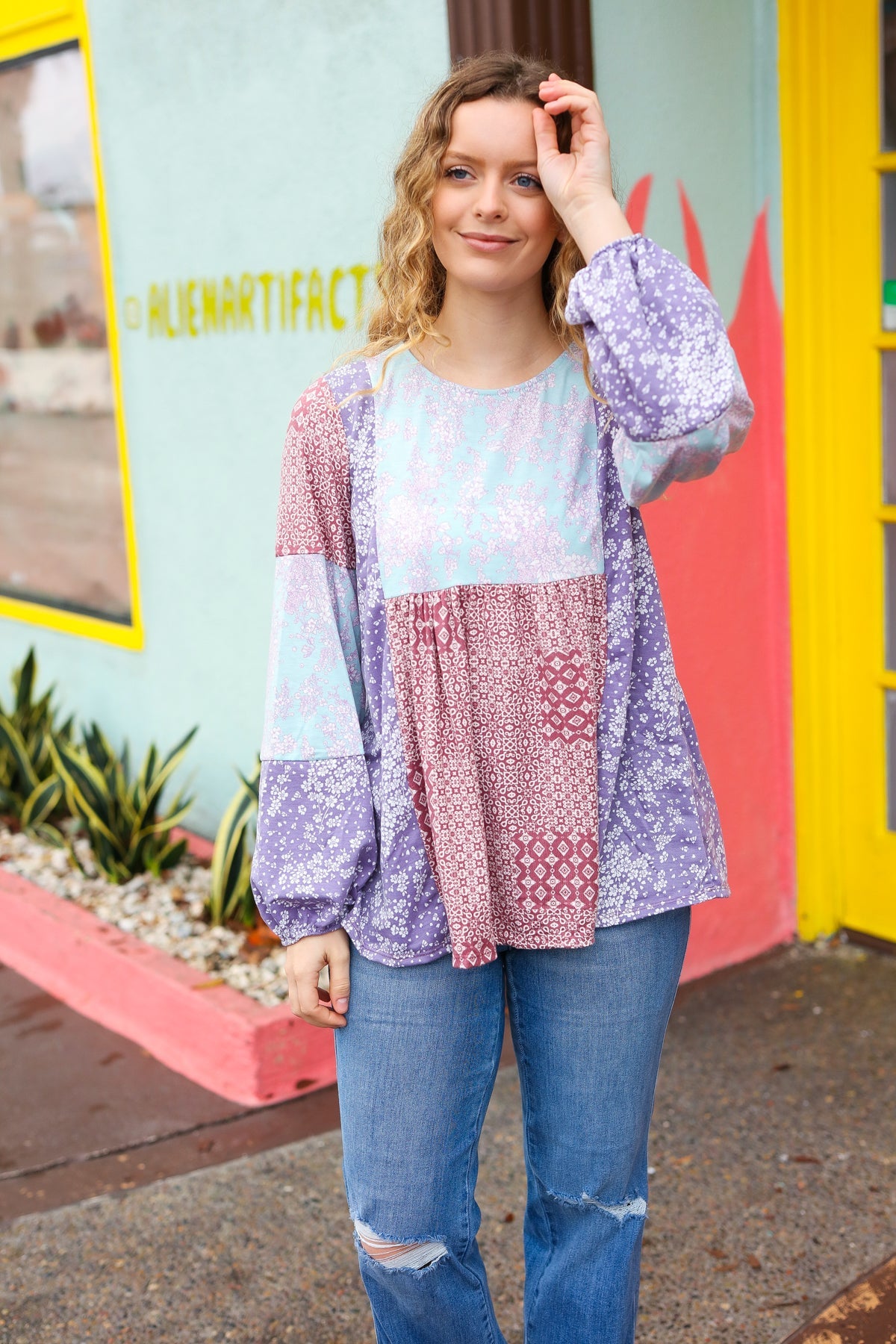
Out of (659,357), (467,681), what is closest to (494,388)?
(659,357)

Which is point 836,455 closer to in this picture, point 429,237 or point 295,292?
point 295,292

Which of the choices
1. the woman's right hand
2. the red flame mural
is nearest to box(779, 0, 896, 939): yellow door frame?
the red flame mural

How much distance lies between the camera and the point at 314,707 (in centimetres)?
179

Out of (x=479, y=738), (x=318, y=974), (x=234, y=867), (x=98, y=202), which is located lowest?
(x=234, y=867)

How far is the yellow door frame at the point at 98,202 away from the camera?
4.66 meters

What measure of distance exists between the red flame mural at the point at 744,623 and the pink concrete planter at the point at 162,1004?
1.11 m

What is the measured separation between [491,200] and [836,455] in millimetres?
2226

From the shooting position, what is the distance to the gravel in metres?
3.71

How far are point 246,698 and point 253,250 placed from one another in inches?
53.4

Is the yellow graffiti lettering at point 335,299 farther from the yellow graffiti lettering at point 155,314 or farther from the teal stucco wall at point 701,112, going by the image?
the yellow graffiti lettering at point 155,314

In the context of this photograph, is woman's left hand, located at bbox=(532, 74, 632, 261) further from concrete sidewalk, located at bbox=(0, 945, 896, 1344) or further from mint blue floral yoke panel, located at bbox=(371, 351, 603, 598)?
concrete sidewalk, located at bbox=(0, 945, 896, 1344)

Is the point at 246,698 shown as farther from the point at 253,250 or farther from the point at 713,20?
the point at 713,20

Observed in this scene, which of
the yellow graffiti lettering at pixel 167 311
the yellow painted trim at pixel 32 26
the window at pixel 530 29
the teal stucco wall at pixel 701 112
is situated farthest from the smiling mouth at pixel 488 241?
the yellow painted trim at pixel 32 26

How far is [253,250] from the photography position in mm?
4109
